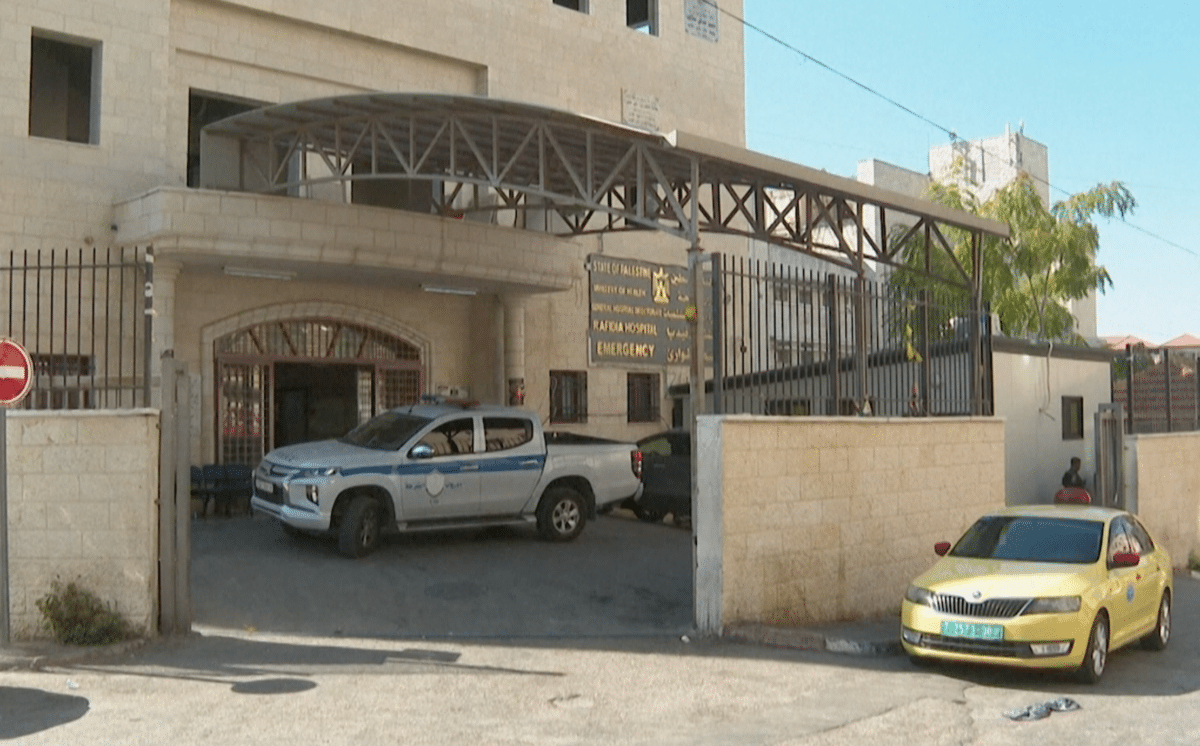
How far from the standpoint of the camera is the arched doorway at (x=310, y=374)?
17.6 metres

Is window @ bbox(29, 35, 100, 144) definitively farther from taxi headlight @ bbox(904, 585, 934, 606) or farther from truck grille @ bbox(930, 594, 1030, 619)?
truck grille @ bbox(930, 594, 1030, 619)

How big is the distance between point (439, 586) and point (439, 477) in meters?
1.90

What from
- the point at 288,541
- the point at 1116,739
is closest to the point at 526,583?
the point at 288,541

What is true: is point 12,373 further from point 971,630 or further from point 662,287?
point 662,287

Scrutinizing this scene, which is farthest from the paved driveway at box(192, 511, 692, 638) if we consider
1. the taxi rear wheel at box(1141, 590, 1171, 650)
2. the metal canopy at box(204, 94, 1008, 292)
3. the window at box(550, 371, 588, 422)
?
the window at box(550, 371, 588, 422)

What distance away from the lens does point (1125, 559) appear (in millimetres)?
9953

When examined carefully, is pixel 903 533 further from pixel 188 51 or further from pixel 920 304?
pixel 188 51

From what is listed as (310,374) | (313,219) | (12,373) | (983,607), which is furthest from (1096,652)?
(310,374)

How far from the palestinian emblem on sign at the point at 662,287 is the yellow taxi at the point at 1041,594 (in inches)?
510

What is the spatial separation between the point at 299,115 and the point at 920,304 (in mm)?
8796

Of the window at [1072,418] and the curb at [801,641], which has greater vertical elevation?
the window at [1072,418]

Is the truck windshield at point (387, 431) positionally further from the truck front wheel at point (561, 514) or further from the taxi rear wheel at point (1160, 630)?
the taxi rear wheel at point (1160, 630)

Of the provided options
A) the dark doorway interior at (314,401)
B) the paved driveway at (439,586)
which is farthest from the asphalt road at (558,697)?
the dark doorway interior at (314,401)

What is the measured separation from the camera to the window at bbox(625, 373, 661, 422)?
76.7 feet
